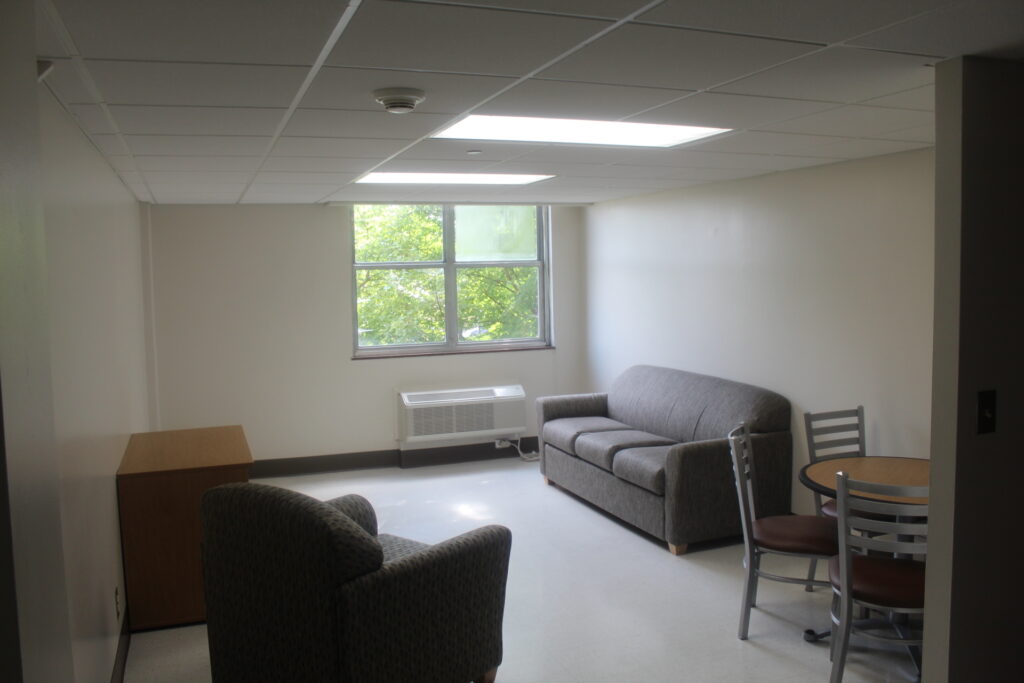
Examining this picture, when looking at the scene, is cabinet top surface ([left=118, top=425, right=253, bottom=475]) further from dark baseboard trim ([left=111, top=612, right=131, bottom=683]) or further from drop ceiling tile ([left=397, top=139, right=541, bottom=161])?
drop ceiling tile ([left=397, top=139, right=541, bottom=161])

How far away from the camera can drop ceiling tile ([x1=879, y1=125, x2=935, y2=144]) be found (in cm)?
322

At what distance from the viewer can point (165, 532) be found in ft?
11.4

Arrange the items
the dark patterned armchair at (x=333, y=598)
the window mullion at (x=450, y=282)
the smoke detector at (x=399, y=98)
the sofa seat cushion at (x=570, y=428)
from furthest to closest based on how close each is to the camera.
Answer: the window mullion at (x=450, y=282) < the sofa seat cushion at (x=570, y=428) < the dark patterned armchair at (x=333, y=598) < the smoke detector at (x=399, y=98)

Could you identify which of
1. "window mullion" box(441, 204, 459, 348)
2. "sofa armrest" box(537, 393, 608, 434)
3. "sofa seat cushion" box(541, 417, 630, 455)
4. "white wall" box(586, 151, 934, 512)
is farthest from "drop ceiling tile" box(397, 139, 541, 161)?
"window mullion" box(441, 204, 459, 348)

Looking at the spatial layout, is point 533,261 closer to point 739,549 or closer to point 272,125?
point 739,549

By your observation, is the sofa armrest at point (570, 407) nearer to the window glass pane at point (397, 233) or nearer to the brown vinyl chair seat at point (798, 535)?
the window glass pane at point (397, 233)

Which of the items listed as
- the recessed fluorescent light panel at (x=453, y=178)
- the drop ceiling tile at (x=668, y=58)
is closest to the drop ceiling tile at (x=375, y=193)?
the recessed fluorescent light panel at (x=453, y=178)

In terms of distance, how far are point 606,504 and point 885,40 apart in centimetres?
349

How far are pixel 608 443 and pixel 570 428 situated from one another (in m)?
0.58

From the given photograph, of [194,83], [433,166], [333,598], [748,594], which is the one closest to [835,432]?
[748,594]

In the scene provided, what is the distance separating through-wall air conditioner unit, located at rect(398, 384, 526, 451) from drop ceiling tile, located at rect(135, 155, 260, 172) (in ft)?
9.48

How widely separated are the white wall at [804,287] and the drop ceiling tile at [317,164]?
7.88 feet

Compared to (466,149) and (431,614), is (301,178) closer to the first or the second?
(466,149)

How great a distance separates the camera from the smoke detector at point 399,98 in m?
2.31
